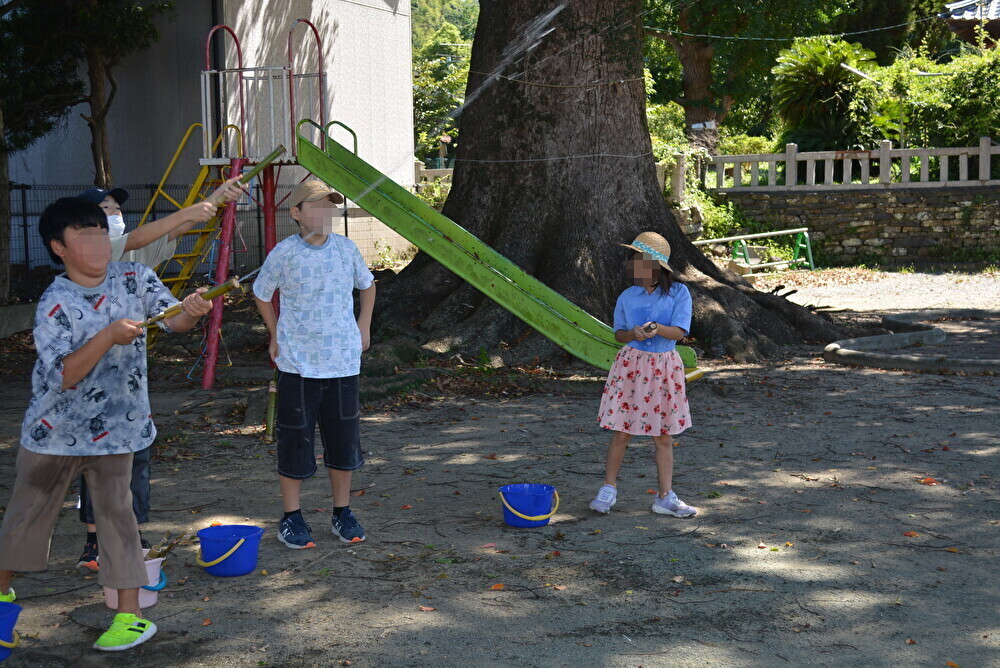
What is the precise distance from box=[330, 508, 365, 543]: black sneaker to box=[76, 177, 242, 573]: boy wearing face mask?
36.6 inches

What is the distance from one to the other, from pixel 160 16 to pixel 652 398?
604 inches

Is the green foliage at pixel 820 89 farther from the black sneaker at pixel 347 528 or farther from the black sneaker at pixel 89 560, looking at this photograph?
the black sneaker at pixel 89 560

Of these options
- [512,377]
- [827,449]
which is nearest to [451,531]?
[827,449]

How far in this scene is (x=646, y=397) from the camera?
5.64 m

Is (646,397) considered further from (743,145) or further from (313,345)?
(743,145)

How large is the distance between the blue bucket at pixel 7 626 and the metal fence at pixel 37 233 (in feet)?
28.3

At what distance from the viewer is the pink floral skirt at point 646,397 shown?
562 cm

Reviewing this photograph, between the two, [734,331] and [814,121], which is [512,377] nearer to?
[734,331]

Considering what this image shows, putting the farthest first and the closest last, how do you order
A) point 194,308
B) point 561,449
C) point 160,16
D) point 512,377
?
1. point 160,16
2. point 512,377
3. point 561,449
4. point 194,308

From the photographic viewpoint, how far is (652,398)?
564 centimetres

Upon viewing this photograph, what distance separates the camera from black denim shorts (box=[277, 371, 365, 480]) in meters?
5.00

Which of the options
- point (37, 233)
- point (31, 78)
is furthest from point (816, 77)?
point (37, 233)

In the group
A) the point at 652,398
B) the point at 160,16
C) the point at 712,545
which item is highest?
the point at 160,16

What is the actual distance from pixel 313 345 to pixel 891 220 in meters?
20.5
